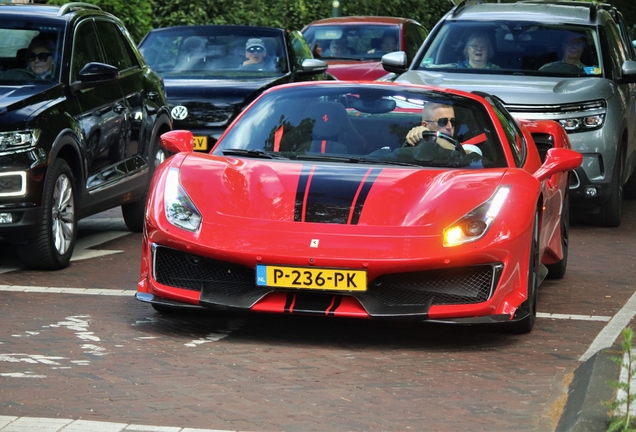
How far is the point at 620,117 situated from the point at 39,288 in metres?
6.01

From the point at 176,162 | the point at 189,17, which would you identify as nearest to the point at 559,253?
the point at 176,162

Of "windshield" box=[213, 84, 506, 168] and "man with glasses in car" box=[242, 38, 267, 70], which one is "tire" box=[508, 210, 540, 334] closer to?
"windshield" box=[213, 84, 506, 168]

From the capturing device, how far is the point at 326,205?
7113 millimetres

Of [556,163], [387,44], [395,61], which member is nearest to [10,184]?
[556,163]

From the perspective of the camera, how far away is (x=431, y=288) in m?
6.93

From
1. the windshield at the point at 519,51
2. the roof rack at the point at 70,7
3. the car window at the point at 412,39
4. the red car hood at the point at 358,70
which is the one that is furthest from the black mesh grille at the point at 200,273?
the car window at the point at 412,39

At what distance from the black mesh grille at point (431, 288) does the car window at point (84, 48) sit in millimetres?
4136

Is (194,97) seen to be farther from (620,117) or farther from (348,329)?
(348,329)

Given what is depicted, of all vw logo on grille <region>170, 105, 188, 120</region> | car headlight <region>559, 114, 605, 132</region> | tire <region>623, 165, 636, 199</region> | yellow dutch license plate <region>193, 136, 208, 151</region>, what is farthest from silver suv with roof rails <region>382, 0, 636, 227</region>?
vw logo on grille <region>170, 105, 188, 120</region>

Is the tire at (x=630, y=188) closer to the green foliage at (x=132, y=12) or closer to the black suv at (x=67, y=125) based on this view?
the black suv at (x=67, y=125)

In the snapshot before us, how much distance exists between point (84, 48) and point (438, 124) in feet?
11.9

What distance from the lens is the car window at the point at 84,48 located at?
10.4 metres

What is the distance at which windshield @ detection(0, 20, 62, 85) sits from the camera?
10.1 metres

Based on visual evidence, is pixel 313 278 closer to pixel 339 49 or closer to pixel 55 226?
pixel 55 226
